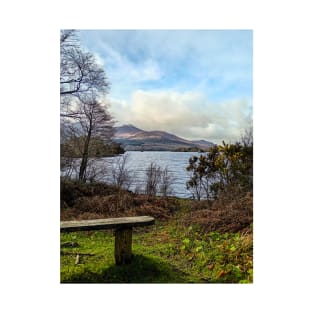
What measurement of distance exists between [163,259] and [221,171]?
1.01 metres

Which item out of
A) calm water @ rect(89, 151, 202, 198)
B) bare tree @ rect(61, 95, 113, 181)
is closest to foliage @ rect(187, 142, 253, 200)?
calm water @ rect(89, 151, 202, 198)

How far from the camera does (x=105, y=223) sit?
2617 mm

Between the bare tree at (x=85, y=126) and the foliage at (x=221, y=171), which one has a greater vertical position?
the bare tree at (x=85, y=126)

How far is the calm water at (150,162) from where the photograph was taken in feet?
9.55

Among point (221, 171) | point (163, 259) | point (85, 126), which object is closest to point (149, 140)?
point (85, 126)

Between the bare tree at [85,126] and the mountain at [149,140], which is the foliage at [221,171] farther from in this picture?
the bare tree at [85,126]

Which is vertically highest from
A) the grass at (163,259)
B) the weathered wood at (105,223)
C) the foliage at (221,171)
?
the foliage at (221,171)

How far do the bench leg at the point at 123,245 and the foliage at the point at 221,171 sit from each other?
745 millimetres

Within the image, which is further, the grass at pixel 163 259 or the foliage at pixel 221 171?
the foliage at pixel 221 171

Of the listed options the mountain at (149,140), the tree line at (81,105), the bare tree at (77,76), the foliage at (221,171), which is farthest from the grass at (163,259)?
the bare tree at (77,76)

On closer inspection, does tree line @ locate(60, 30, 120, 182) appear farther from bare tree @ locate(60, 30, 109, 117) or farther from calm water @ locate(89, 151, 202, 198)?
calm water @ locate(89, 151, 202, 198)

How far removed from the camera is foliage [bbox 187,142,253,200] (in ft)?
9.45
